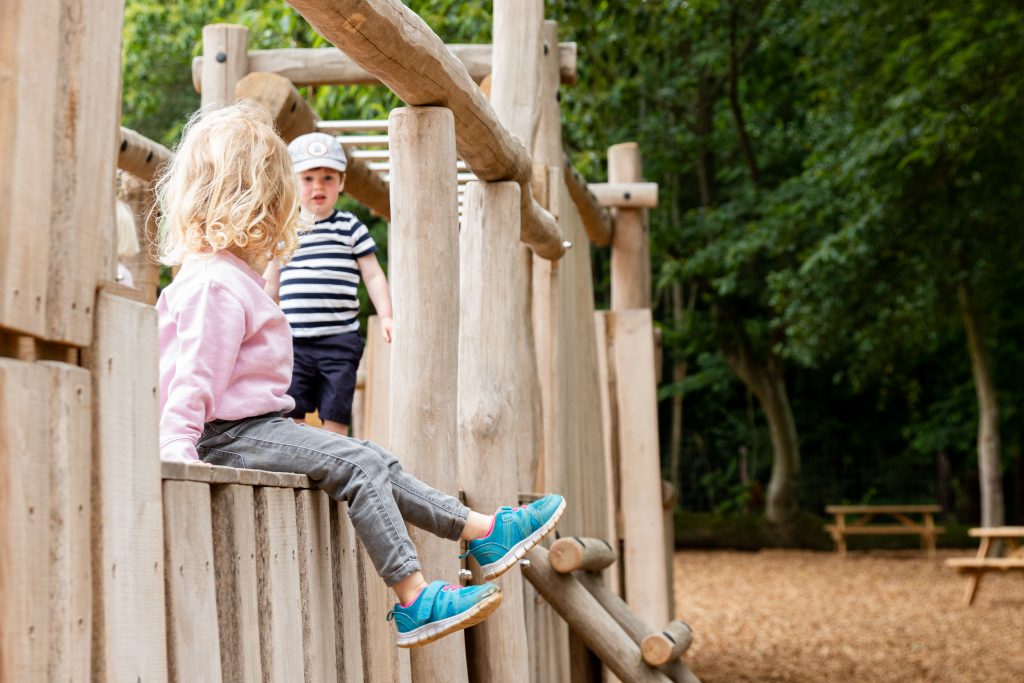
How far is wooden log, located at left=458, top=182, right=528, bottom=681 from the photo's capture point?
402 centimetres

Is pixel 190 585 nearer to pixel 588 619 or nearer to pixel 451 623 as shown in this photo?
pixel 451 623

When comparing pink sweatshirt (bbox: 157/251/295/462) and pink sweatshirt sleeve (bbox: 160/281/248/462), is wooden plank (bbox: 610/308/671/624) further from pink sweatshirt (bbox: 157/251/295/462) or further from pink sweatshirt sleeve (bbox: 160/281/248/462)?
pink sweatshirt sleeve (bbox: 160/281/248/462)

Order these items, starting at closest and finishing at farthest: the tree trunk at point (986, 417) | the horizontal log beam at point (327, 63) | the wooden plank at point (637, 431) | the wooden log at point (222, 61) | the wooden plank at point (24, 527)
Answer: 1. the wooden plank at point (24, 527)
2. the wooden log at point (222, 61)
3. the horizontal log beam at point (327, 63)
4. the wooden plank at point (637, 431)
5. the tree trunk at point (986, 417)

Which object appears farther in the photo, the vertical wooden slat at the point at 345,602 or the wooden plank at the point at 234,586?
the vertical wooden slat at the point at 345,602

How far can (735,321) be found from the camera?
20125 mm

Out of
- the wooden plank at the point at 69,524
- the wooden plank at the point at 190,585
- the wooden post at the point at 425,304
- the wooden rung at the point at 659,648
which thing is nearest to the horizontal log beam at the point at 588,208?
the wooden rung at the point at 659,648

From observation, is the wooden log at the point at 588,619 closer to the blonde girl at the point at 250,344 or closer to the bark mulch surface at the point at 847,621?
the blonde girl at the point at 250,344

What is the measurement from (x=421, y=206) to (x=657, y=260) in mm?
17392

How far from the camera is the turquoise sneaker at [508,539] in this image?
3166 mm

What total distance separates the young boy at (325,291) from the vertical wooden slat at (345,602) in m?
1.87

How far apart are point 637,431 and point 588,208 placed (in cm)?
124

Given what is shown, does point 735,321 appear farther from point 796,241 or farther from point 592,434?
point 592,434

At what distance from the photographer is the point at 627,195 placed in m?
7.85

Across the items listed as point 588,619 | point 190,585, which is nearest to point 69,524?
point 190,585
